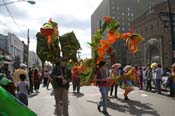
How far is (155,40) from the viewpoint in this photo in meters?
67.8

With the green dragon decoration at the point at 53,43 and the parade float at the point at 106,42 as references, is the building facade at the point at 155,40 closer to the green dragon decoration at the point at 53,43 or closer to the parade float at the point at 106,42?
the parade float at the point at 106,42

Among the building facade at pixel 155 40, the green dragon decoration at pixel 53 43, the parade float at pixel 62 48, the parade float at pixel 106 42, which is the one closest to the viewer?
the parade float at pixel 62 48

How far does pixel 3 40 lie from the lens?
2413 inches

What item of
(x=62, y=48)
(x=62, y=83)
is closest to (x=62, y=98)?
(x=62, y=83)

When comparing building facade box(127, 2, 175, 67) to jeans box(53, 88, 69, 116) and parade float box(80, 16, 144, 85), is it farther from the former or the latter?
jeans box(53, 88, 69, 116)

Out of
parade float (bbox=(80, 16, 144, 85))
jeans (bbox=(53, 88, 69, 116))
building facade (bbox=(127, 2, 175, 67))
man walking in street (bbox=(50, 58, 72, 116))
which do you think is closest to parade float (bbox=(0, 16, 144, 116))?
parade float (bbox=(80, 16, 144, 85))

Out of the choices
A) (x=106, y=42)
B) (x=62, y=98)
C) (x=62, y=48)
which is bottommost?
(x=62, y=98)

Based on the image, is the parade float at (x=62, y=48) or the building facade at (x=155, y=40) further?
the building facade at (x=155, y=40)

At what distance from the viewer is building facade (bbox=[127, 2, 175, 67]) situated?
6298 cm

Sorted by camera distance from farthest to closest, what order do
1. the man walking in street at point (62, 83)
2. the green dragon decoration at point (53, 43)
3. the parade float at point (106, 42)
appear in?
1. the parade float at point (106, 42)
2. the green dragon decoration at point (53, 43)
3. the man walking in street at point (62, 83)

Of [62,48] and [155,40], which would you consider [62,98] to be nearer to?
[62,48]

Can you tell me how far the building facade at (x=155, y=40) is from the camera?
63.0 m

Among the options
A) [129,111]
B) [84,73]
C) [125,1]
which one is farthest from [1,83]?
[125,1]

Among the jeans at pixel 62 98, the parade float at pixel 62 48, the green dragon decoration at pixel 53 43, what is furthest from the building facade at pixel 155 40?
the jeans at pixel 62 98
